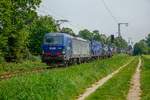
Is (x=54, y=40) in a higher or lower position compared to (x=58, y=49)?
higher

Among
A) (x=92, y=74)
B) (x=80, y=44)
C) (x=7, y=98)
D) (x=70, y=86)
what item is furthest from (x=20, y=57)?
(x=7, y=98)

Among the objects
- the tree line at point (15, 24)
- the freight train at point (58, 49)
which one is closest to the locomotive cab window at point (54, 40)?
the freight train at point (58, 49)

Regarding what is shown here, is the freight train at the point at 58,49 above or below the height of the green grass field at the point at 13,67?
above

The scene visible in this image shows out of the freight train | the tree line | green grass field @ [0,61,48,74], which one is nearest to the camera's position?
green grass field @ [0,61,48,74]

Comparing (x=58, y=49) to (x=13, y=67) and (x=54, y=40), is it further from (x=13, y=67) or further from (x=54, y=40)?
(x=13, y=67)

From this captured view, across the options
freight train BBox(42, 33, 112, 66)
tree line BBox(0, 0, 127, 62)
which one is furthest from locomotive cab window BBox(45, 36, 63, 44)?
tree line BBox(0, 0, 127, 62)

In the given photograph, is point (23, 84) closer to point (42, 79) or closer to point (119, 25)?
point (42, 79)

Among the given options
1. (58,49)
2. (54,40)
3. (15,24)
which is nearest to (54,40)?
(54,40)

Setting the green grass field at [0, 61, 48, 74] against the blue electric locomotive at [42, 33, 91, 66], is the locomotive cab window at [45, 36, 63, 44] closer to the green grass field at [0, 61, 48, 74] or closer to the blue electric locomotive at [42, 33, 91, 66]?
the blue electric locomotive at [42, 33, 91, 66]

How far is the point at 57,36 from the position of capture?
52.2 meters

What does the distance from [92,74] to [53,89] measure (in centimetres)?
1404

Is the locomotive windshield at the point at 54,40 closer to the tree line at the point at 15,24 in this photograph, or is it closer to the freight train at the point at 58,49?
the freight train at the point at 58,49

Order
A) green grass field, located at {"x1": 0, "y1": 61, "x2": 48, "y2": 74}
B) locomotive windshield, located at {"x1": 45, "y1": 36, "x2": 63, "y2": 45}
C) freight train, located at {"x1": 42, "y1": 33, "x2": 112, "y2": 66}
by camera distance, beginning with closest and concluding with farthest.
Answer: green grass field, located at {"x1": 0, "y1": 61, "x2": 48, "y2": 74} → freight train, located at {"x1": 42, "y1": 33, "x2": 112, "y2": 66} → locomotive windshield, located at {"x1": 45, "y1": 36, "x2": 63, "y2": 45}

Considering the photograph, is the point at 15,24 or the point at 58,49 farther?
the point at 15,24
